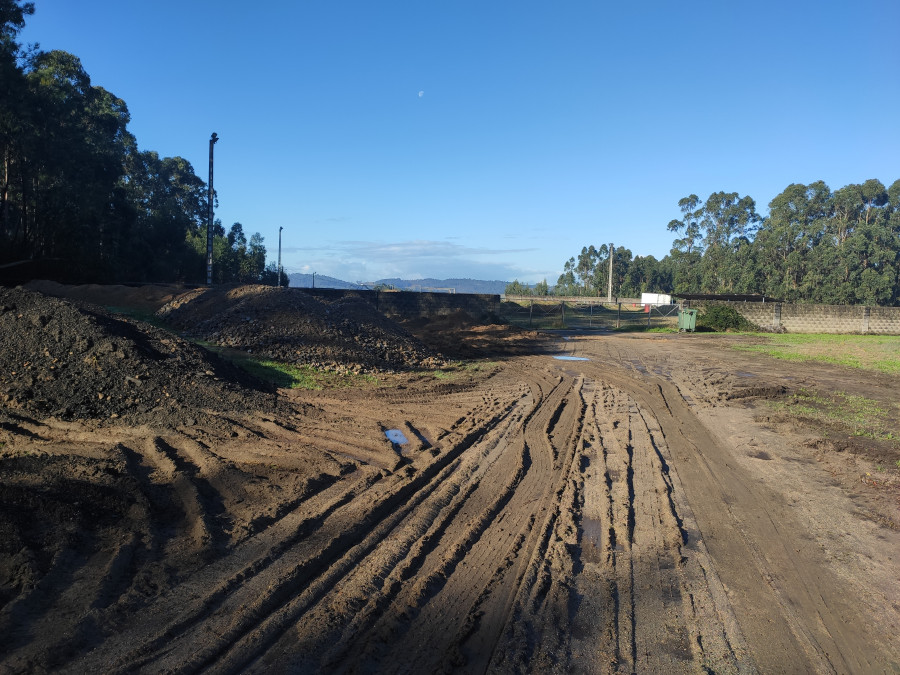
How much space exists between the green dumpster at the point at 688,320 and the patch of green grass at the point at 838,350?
12.5 feet

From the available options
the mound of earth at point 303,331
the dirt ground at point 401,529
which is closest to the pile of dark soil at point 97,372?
the dirt ground at point 401,529

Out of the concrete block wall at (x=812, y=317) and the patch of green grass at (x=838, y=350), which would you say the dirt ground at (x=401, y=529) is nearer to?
the patch of green grass at (x=838, y=350)

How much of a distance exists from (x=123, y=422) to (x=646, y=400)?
10.3 meters

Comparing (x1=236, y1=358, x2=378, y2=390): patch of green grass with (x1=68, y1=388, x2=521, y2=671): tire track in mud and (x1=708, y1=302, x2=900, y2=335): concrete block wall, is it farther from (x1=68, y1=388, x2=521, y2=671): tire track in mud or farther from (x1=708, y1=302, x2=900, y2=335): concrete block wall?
(x1=708, y1=302, x2=900, y2=335): concrete block wall

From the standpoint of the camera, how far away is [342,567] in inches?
175

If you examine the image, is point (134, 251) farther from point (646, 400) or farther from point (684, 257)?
point (684, 257)

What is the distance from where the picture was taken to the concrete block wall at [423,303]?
102 ft

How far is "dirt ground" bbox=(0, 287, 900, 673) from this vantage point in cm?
357

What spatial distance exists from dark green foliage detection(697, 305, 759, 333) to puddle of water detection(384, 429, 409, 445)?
30.9 metres

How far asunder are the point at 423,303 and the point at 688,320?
16313 millimetres

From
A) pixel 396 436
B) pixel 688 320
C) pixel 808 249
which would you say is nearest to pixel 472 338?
pixel 688 320

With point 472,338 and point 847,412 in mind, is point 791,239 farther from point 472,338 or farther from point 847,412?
point 847,412

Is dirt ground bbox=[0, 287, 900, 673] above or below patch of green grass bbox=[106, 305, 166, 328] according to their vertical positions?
below

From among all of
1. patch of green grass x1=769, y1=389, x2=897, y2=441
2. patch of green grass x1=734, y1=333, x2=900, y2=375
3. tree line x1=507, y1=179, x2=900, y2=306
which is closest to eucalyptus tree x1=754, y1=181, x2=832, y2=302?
tree line x1=507, y1=179, x2=900, y2=306
